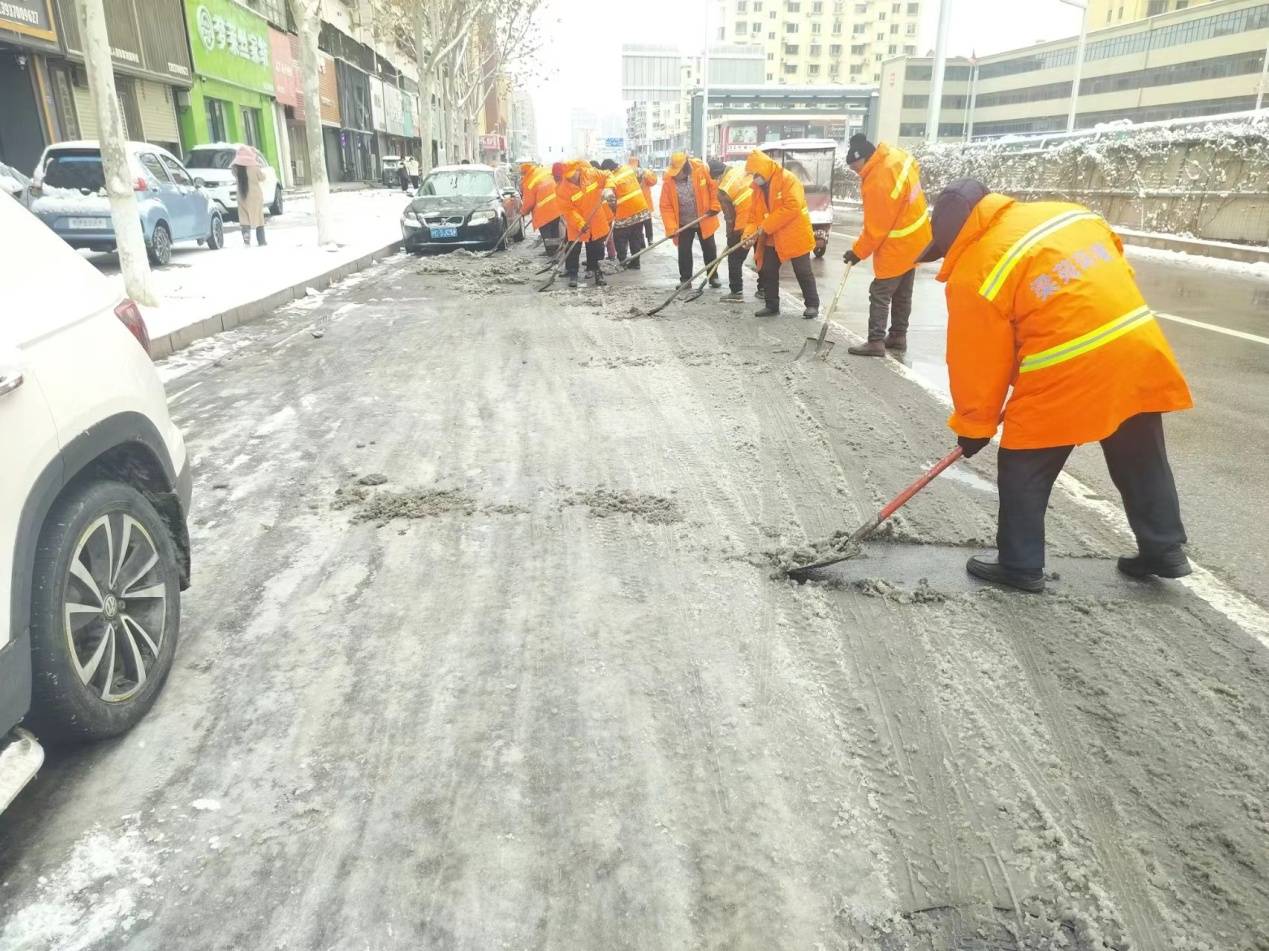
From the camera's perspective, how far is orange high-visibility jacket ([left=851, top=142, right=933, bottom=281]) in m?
7.46

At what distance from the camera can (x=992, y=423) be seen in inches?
131

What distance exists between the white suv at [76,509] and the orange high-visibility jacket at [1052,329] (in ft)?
9.07

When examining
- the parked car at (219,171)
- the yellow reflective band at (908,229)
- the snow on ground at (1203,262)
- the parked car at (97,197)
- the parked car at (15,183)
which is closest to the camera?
the yellow reflective band at (908,229)

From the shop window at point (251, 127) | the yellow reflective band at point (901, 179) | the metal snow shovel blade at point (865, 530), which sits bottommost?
the metal snow shovel blade at point (865, 530)

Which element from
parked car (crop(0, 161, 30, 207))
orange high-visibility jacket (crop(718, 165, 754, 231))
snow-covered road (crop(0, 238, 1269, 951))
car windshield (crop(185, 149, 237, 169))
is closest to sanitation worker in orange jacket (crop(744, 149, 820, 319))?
orange high-visibility jacket (crop(718, 165, 754, 231))

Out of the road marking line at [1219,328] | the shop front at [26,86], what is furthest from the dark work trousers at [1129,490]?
the shop front at [26,86]

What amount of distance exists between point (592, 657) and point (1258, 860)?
1.83 meters

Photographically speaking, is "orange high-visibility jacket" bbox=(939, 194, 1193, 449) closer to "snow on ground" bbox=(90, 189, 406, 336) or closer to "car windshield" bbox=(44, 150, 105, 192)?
"snow on ground" bbox=(90, 189, 406, 336)

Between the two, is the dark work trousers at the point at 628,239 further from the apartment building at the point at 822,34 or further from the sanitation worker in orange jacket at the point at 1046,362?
the apartment building at the point at 822,34

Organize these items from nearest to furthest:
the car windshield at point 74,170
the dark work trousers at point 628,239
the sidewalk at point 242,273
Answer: the sidewalk at point 242,273
the car windshield at point 74,170
the dark work trousers at point 628,239

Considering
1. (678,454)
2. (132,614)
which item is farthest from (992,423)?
(132,614)

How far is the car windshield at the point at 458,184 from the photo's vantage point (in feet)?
55.7

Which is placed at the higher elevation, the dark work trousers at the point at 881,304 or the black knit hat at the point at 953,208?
the black knit hat at the point at 953,208

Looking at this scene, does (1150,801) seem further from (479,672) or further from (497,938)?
(479,672)
